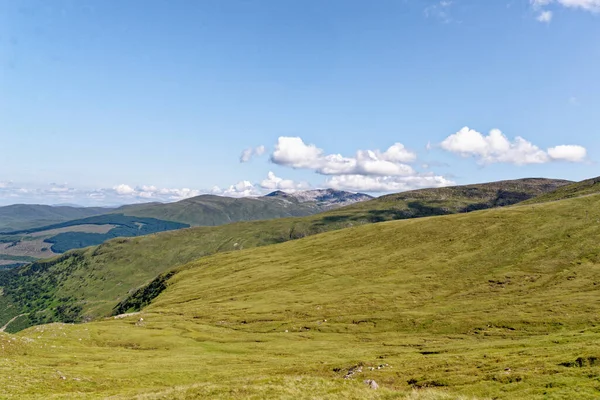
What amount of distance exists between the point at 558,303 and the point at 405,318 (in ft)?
126

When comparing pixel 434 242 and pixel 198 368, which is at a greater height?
pixel 434 242

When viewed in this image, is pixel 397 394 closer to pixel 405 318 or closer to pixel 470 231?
pixel 405 318

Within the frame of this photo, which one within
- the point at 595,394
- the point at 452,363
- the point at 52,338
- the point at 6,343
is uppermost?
the point at 595,394

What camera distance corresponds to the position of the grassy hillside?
142 feet

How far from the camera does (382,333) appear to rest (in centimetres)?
10081

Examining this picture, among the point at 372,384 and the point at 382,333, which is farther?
the point at 382,333

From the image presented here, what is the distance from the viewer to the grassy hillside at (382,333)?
43250 mm

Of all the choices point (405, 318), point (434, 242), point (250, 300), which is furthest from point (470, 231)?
point (250, 300)

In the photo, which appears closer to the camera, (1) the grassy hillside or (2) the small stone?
→ (2) the small stone

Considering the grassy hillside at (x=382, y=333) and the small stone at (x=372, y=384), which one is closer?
the small stone at (x=372, y=384)

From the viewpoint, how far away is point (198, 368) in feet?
217

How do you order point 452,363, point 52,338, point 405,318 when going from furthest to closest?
point 405,318
point 52,338
point 452,363

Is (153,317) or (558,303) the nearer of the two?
(558,303)

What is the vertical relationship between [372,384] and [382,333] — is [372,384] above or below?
above
